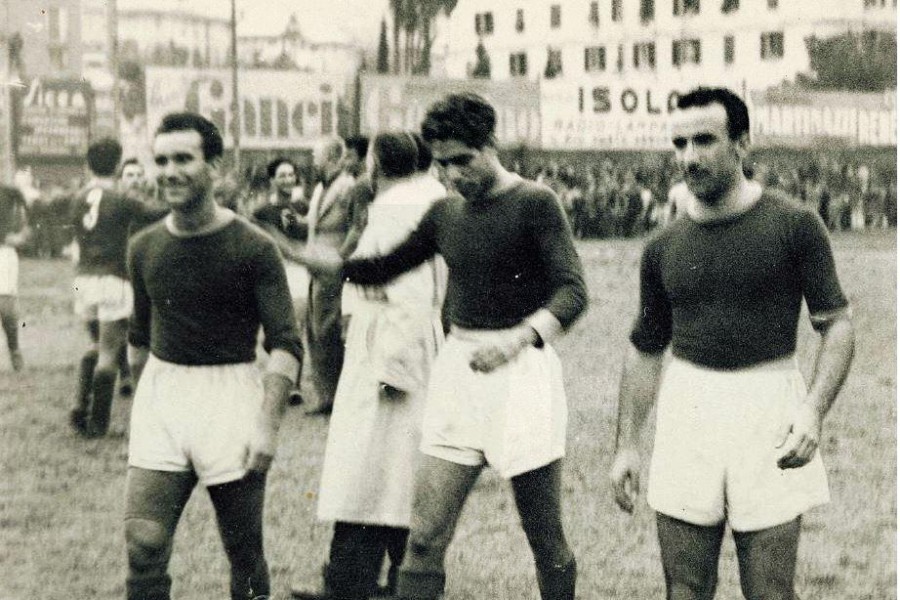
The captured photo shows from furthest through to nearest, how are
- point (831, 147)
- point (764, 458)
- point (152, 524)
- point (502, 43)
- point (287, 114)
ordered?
1. point (287, 114)
2. point (831, 147)
3. point (502, 43)
4. point (152, 524)
5. point (764, 458)

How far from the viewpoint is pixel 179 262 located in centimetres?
358

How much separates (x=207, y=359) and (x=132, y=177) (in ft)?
15.6

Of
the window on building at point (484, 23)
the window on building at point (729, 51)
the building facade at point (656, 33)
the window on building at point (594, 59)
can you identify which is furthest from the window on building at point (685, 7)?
the window on building at point (484, 23)

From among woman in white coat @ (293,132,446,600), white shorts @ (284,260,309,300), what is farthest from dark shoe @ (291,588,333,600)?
white shorts @ (284,260,309,300)

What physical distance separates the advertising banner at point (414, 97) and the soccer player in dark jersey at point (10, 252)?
2343 mm

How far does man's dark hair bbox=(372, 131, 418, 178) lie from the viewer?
4449 mm

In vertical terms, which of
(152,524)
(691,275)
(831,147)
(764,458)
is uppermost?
(831,147)

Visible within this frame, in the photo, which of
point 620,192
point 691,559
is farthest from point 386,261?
point 620,192

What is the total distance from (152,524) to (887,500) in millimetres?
3622

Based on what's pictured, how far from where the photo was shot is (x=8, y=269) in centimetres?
863

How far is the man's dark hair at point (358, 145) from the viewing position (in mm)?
6949

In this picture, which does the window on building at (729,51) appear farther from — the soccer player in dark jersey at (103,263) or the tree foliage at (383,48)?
A: the soccer player in dark jersey at (103,263)

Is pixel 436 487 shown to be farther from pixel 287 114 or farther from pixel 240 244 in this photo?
pixel 287 114

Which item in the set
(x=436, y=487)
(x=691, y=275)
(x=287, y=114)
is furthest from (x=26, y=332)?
(x=691, y=275)
